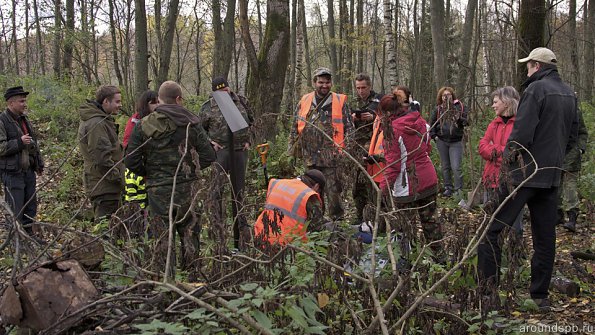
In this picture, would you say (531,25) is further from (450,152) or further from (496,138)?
(450,152)

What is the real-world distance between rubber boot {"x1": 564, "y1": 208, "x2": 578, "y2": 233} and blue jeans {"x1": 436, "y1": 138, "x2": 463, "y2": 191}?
6.58 feet

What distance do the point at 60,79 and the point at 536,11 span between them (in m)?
14.9

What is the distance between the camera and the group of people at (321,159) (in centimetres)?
375

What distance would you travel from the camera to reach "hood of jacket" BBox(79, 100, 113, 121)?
5.66 meters

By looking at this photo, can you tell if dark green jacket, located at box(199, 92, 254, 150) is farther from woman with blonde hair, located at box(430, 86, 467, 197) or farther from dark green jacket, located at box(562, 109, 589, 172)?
dark green jacket, located at box(562, 109, 589, 172)

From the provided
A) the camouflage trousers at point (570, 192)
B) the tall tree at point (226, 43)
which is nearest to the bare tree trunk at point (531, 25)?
the camouflage trousers at point (570, 192)

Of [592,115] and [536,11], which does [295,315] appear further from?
Result: [592,115]

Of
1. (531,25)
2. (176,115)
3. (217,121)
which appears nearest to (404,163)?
(176,115)

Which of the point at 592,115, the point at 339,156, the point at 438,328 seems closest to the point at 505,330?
the point at 438,328

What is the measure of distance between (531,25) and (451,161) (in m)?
3.05

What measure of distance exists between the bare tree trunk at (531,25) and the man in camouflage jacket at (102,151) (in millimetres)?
5041

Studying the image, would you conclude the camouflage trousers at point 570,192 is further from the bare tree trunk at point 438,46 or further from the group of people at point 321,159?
the bare tree trunk at point 438,46

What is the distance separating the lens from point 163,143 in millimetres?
4695

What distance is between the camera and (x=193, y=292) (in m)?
2.54
